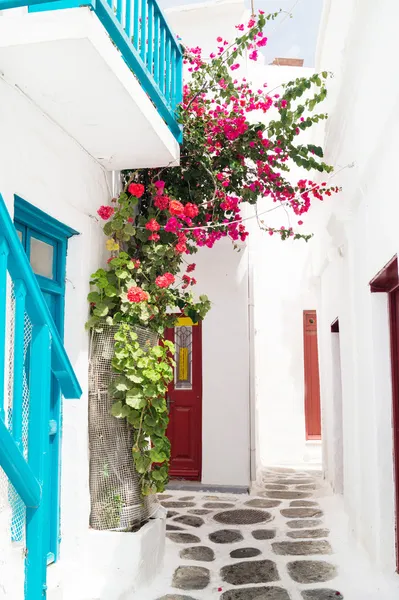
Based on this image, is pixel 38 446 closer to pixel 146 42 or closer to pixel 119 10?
pixel 119 10

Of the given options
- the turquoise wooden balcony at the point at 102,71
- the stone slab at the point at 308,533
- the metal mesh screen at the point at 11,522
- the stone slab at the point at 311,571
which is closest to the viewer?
the metal mesh screen at the point at 11,522

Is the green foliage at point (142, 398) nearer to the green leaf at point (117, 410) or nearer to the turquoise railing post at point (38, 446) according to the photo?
the green leaf at point (117, 410)

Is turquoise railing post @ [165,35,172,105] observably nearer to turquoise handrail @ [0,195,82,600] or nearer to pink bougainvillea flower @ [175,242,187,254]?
pink bougainvillea flower @ [175,242,187,254]

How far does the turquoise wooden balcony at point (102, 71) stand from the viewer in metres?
3.20

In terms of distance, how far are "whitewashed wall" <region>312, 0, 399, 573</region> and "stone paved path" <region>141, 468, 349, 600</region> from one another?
52 centimetres

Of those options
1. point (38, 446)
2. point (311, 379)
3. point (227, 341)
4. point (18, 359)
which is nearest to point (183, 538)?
point (227, 341)

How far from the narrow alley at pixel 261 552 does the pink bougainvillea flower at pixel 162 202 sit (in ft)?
10.3

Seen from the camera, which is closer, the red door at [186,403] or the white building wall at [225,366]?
the white building wall at [225,366]

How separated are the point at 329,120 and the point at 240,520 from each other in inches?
182

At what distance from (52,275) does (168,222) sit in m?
1.12

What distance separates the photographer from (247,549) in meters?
5.41

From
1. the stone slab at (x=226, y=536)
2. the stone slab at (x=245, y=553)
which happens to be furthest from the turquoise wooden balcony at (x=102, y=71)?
the stone slab at (x=226, y=536)

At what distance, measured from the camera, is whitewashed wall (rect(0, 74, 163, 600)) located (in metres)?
3.59

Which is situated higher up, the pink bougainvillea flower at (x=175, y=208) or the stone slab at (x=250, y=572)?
the pink bougainvillea flower at (x=175, y=208)
